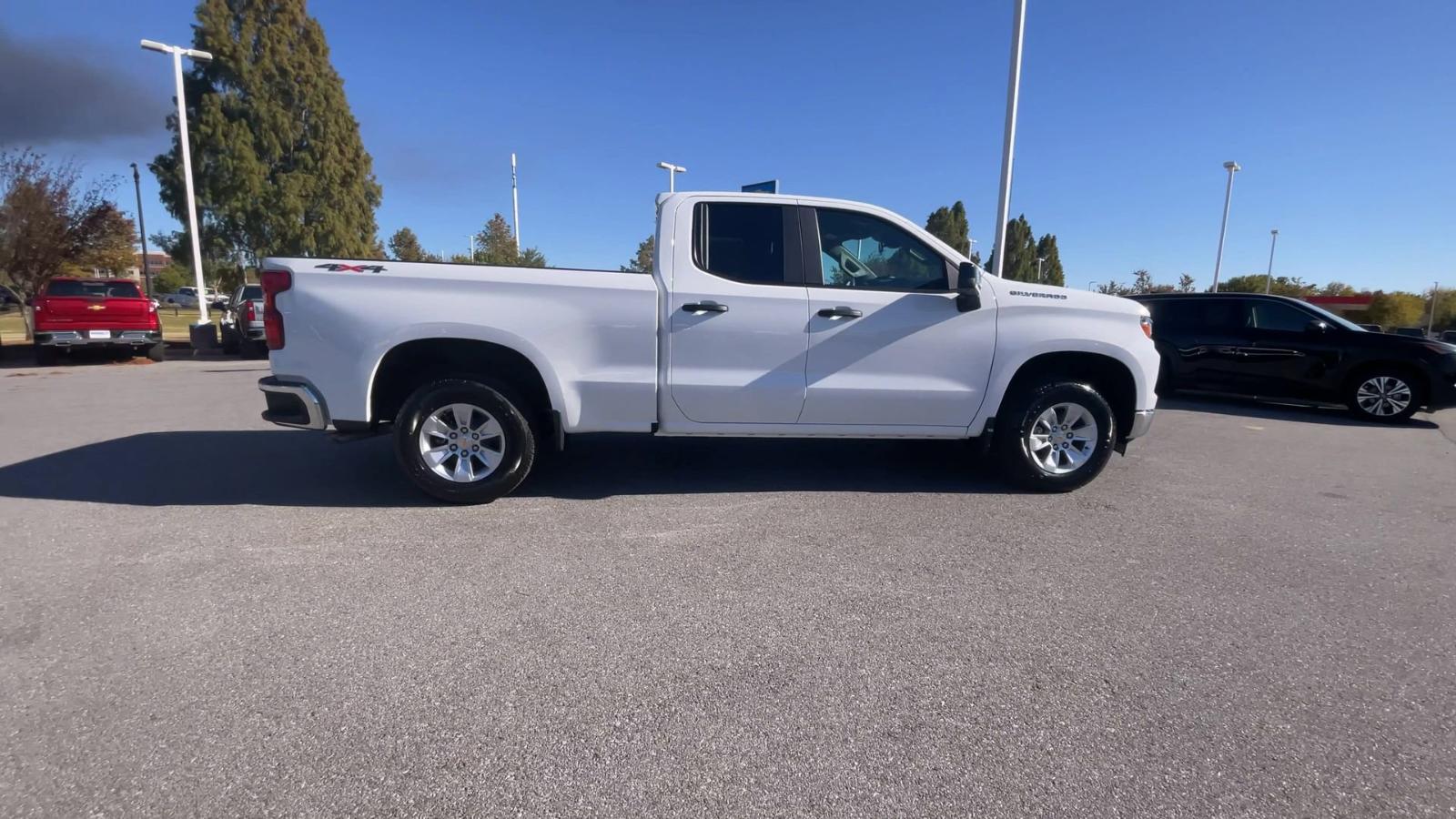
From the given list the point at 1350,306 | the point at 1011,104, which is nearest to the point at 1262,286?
the point at 1350,306

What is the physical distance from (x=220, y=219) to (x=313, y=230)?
293cm

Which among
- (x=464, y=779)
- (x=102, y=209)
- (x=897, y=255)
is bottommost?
(x=464, y=779)

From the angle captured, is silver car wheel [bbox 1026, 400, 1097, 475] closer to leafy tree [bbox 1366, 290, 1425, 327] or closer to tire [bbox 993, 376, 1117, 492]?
tire [bbox 993, 376, 1117, 492]

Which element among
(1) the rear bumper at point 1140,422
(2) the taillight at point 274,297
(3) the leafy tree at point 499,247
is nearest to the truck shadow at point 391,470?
(1) the rear bumper at point 1140,422

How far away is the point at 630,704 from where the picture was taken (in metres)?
2.54

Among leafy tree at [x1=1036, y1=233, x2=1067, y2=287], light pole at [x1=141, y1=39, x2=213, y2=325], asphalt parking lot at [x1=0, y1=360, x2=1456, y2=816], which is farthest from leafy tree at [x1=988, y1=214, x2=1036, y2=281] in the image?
asphalt parking lot at [x1=0, y1=360, x2=1456, y2=816]

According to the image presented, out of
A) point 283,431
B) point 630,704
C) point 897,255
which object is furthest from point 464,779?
point 283,431

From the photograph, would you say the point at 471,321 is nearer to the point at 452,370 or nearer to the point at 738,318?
the point at 452,370

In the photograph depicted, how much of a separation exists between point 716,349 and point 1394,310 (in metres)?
50.0

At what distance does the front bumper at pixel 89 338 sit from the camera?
528 inches

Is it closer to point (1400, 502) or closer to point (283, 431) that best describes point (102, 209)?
point (283, 431)

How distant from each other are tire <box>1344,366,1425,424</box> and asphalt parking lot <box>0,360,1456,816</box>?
4896mm

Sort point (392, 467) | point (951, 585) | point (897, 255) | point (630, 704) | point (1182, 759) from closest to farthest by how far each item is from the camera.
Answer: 1. point (1182, 759)
2. point (630, 704)
3. point (951, 585)
4. point (897, 255)
5. point (392, 467)

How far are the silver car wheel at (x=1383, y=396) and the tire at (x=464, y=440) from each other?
10.5m
